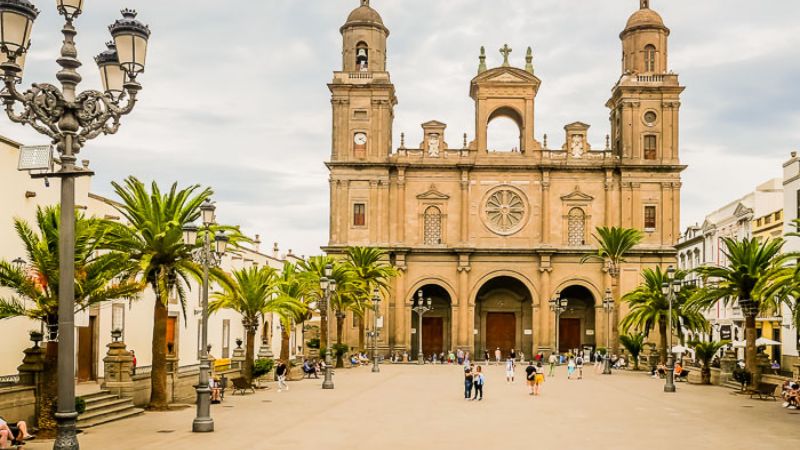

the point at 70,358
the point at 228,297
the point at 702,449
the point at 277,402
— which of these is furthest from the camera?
the point at 228,297

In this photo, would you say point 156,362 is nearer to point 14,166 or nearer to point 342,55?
point 14,166

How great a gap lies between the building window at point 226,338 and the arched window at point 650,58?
37.5 meters

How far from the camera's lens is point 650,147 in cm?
7069

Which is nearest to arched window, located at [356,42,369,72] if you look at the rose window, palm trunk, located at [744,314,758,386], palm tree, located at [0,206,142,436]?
the rose window

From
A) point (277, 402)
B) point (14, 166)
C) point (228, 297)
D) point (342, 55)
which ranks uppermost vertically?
point (342, 55)

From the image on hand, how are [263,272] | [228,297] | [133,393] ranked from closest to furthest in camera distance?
[133,393]
[228,297]
[263,272]

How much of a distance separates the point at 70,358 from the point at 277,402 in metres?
21.2

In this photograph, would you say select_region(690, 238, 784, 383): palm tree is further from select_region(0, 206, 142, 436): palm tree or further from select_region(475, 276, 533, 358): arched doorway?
select_region(475, 276, 533, 358): arched doorway

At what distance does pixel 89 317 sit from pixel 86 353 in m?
1.58

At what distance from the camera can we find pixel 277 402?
3309 centimetres

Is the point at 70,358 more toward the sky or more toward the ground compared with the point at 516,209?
more toward the ground

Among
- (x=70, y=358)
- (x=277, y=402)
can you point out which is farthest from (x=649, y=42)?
(x=70, y=358)

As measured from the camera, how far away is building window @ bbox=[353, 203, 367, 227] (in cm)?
6988

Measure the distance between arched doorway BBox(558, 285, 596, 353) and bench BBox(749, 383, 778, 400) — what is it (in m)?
36.0
